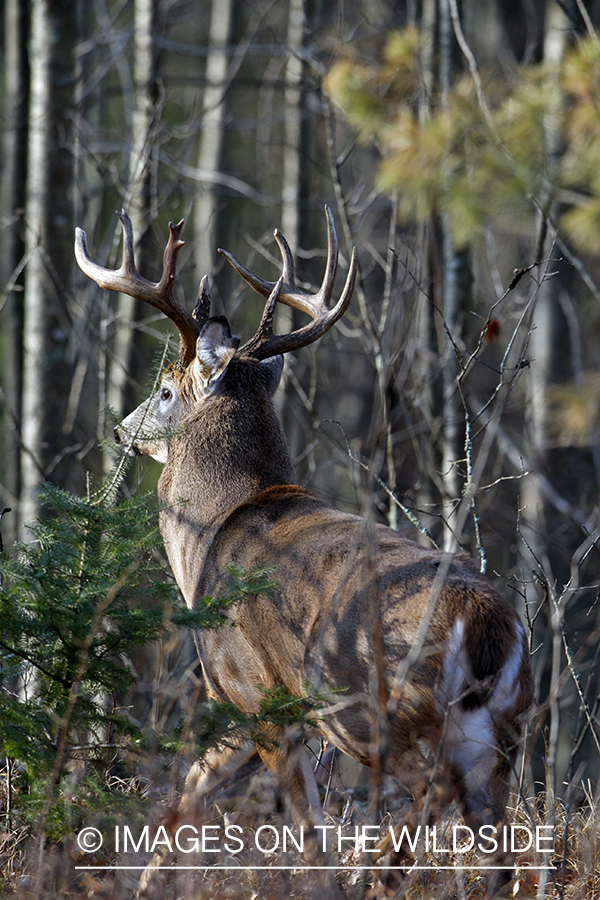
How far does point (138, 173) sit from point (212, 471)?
3740 mm

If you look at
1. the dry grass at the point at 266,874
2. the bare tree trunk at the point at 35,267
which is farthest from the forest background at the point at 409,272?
the dry grass at the point at 266,874

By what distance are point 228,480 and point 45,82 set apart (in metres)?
4.54

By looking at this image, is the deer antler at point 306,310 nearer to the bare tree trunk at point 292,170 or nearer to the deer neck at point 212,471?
the deer neck at point 212,471

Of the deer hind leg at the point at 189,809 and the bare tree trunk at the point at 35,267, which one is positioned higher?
the bare tree trunk at the point at 35,267

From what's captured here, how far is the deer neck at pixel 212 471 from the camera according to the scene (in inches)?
192

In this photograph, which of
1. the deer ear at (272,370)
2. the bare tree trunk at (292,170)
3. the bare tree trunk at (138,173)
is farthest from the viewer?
the bare tree trunk at (292,170)

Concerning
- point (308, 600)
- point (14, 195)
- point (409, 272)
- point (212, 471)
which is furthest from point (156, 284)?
point (14, 195)

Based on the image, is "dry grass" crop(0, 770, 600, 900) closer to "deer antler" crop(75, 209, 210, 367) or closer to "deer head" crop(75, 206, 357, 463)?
"deer head" crop(75, 206, 357, 463)

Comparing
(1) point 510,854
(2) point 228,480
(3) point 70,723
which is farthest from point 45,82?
(1) point 510,854

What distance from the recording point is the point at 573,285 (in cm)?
1195

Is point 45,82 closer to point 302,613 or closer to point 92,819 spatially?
point 302,613

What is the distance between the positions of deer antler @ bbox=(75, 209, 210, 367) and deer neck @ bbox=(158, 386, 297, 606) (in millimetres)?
451

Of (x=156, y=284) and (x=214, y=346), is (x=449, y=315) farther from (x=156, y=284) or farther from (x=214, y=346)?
(x=156, y=284)

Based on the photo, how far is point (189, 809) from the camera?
321cm
